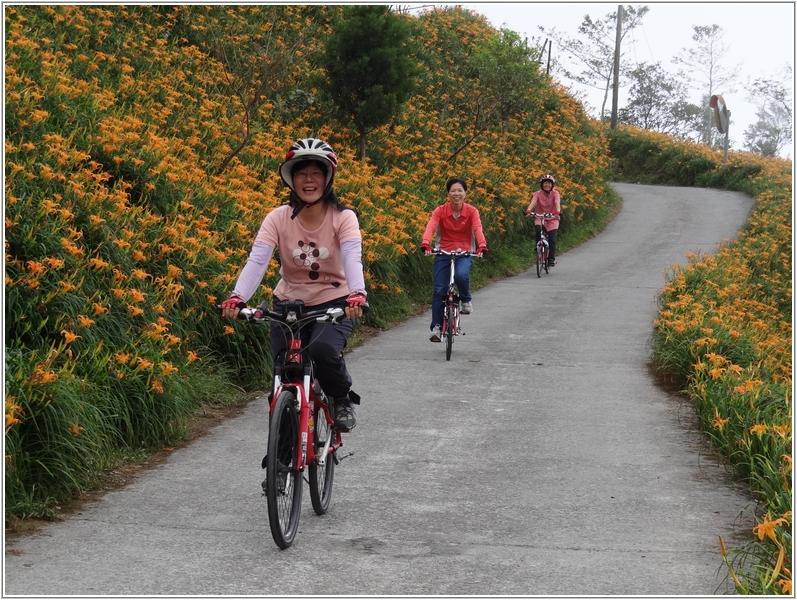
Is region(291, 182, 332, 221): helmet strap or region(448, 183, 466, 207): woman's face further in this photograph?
region(448, 183, 466, 207): woman's face

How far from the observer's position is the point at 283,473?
4.92 meters

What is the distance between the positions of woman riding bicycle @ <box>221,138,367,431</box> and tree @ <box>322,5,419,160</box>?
42.8ft

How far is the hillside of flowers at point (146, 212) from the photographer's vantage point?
6.44m

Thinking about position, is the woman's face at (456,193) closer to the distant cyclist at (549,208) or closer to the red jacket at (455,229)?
the red jacket at (455,229)

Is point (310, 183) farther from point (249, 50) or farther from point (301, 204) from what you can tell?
point (249, 50)

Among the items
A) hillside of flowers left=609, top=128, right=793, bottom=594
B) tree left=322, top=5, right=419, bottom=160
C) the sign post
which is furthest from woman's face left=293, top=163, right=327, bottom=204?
the sign post

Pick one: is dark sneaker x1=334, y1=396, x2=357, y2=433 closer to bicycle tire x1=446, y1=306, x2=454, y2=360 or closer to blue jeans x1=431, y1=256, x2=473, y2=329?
bicycle tire x1=446, y1=306, x2=454, y2=360

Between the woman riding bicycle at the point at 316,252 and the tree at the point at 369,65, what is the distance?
514 inches

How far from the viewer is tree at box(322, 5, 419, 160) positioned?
59.5ft

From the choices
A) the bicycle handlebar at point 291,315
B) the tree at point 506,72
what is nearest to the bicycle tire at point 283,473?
the bicycle handlebar at point 291,315

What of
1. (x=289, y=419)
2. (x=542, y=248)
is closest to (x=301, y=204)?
(x=289, y=419)

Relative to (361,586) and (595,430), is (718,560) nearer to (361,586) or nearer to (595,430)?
(361,586)

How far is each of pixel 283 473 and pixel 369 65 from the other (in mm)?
14403

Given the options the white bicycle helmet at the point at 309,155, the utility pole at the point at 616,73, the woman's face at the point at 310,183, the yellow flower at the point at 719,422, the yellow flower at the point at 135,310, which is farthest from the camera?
the utility pole at the point at 616,73
